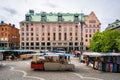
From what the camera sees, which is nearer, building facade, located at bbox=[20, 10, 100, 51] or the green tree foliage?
the green tree foliage

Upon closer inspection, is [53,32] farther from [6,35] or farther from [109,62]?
[109,62]

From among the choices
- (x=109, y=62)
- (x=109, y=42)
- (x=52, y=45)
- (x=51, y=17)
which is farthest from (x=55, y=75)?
(x=51, y=17)

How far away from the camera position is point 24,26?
337 feet

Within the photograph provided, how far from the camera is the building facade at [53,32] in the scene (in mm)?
101688

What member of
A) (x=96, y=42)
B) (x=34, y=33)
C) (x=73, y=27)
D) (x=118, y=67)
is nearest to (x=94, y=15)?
(x=73, y=27)

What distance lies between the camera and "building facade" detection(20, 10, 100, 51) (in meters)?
102

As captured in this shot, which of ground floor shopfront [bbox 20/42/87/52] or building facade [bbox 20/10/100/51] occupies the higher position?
building facade [bbox 20/10/100/51]

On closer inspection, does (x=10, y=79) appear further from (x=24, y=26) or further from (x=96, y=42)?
(x=24, y=26)

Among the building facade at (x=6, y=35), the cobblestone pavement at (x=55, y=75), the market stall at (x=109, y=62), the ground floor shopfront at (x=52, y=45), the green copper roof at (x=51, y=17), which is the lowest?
the cobblestone pavement at (x=55, y=75)

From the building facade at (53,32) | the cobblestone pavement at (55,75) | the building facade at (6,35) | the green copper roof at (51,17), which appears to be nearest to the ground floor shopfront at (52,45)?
the building facade at (53,32)

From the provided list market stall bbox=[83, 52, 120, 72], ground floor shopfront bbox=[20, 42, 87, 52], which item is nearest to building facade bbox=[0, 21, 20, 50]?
ground floor shopfront bbox=[20, 42, 87, 52]

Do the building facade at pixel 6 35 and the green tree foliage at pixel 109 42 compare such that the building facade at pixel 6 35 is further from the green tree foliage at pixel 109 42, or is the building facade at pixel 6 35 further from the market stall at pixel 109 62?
the market stall at pixel 109 62

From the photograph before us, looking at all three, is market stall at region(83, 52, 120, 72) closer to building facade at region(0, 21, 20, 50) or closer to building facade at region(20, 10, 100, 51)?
building facade at region(20, 10, 100, 51)

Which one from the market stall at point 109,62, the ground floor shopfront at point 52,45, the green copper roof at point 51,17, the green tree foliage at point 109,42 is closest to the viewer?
the market stall at point 109,62
